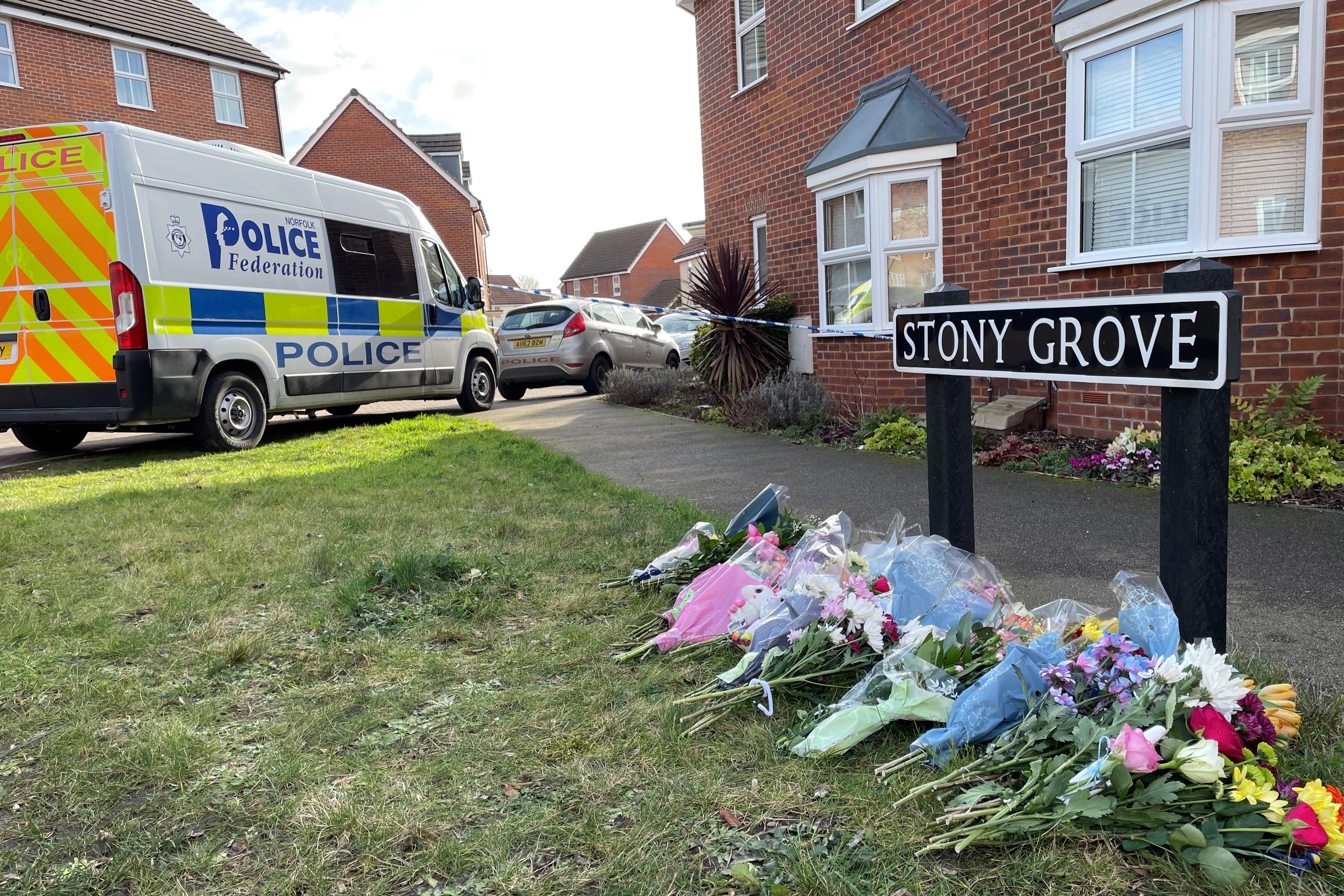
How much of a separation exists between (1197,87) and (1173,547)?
15.9ft

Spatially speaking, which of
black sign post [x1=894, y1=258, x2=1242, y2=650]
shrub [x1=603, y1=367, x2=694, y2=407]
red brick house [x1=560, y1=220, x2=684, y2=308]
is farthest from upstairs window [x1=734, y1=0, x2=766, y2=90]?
red brick house [x1=560, y1=220, x2=684, y2=308]

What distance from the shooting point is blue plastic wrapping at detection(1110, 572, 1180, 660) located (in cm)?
229

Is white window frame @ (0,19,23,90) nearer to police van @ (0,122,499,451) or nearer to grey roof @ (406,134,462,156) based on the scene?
police van @ (0,122,499,451)

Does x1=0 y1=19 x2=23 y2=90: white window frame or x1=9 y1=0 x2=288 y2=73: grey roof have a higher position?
x1=9 y1=0 x2=288 y2=73: grey roof

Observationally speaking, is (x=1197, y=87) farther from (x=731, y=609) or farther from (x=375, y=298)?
(x=375, y=298)

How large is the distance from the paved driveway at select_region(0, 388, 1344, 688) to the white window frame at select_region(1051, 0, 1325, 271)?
71.6 inches

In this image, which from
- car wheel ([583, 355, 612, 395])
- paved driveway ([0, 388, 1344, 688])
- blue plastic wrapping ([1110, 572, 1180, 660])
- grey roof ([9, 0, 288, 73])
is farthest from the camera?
grey roof ([9, 0, 288, 73])

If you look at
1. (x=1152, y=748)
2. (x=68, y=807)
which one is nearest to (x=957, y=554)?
(x=1152, y=748)

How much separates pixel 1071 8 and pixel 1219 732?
6.21m

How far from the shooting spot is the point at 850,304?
31.5 ft

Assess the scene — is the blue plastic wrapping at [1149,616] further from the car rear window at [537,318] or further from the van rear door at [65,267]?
the car rear window at [537,318]

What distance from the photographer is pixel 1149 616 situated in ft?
7.64

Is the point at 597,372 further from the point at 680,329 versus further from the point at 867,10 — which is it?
the point at 867,10

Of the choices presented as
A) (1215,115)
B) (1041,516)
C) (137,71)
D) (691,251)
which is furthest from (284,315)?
(691,251)
